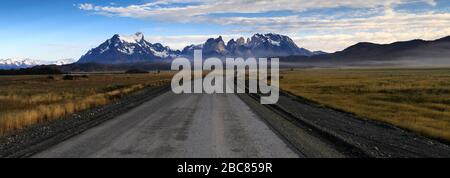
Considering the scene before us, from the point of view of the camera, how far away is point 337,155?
10.9 m

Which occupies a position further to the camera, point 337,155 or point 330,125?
point 330,125

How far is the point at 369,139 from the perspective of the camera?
14.2 m

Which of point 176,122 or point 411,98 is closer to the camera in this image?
point 176,122

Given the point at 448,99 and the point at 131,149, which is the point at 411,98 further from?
the point at 131,149

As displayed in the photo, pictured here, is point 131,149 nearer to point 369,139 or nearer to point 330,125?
point 369,139

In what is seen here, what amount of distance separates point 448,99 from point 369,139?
20.0 m

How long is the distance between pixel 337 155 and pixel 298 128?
17.1 ft
